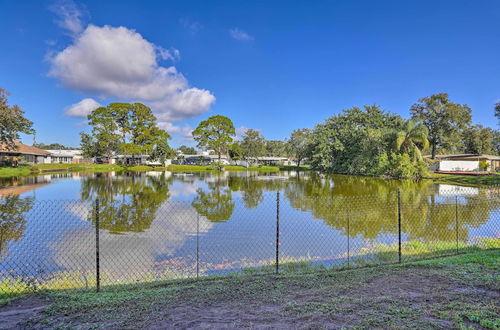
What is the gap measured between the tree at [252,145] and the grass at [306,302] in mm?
65661

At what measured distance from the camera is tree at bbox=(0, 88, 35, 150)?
115ft

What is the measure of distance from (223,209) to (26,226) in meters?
7.73

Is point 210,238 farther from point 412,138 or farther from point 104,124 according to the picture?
point 104,124

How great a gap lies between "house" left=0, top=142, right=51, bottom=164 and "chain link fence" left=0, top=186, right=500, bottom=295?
3178cm

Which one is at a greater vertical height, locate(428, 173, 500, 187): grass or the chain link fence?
locate(428, 173, 500, 187): grass

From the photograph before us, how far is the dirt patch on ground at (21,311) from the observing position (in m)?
3.09

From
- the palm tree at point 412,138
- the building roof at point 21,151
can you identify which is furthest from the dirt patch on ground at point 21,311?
the building roof at point 21,151

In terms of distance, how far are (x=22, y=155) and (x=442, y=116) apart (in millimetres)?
67080

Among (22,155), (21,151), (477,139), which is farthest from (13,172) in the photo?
(477,139)

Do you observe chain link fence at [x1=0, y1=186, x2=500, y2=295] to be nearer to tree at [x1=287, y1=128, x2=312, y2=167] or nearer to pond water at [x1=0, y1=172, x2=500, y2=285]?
pond water at [x1=0, y1=172, x2=500, y2=285]

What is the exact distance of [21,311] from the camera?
348cm

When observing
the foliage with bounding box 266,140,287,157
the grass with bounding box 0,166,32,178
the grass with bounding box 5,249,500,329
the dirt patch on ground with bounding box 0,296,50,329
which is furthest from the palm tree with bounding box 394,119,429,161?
the foliage with bounding box 266,140,287,157

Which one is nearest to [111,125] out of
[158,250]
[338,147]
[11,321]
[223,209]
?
[338,147]

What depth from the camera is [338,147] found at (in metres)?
46.4
